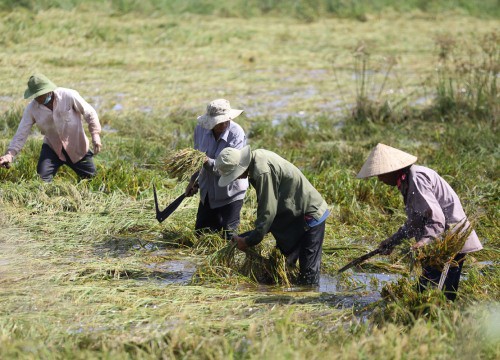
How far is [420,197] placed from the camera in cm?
512

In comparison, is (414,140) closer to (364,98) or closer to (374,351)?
(364,98)

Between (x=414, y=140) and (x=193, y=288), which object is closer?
(x=193, y=288)

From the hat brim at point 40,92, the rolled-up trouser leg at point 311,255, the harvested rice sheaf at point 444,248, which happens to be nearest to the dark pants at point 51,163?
the hat brim at point 40,92

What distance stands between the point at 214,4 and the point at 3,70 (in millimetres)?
8479

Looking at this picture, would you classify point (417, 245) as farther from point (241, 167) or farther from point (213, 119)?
point (213, 119)

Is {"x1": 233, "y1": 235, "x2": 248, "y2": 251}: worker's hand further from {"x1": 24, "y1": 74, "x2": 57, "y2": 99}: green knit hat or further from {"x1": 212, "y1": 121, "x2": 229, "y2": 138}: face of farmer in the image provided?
{"x1": 24, "y1": 74, "x2": 57, "y2": 99}: green knit hat

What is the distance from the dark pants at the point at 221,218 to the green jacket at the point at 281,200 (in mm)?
650

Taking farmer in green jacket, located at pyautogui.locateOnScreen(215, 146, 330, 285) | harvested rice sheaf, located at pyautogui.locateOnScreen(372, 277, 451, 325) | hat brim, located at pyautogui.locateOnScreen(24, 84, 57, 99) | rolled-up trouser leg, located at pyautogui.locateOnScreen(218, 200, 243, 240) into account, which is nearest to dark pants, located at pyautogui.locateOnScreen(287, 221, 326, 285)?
farmer in green jacket, located at pyautogui.locateOnScreen(215, 146, 330, 285)

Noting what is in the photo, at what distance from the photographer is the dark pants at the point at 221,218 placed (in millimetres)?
6695

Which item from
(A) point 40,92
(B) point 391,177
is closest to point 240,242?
(B) point 391,177

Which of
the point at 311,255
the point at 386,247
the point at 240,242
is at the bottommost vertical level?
the point at 311,255

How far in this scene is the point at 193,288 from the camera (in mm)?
5859

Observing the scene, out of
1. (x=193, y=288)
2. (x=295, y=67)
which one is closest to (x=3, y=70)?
(x=295, y=67)

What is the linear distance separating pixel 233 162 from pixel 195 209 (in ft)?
A: 7.65
